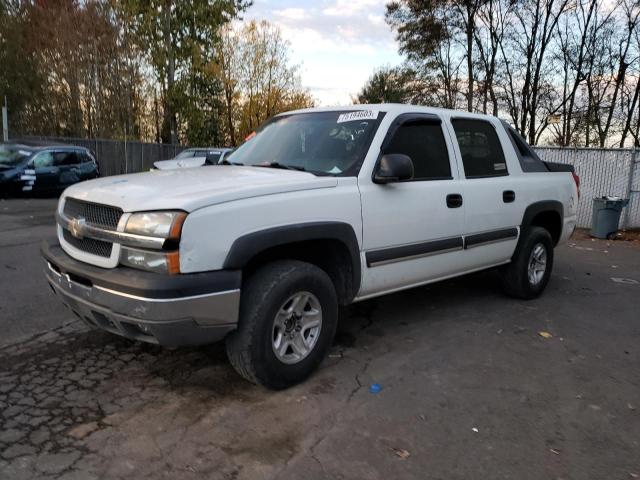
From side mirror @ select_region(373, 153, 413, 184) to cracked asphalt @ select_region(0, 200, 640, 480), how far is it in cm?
134

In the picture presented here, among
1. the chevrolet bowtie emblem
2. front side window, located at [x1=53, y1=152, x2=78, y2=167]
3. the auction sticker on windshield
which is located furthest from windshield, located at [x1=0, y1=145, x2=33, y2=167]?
the auction sticker on windshield

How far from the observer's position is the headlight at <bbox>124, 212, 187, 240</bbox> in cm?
285

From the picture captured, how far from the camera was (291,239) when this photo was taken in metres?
3.28


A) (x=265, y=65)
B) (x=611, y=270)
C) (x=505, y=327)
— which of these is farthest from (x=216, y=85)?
(x=505, y=327)

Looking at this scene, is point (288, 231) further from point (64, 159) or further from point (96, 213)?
point (64, 159)

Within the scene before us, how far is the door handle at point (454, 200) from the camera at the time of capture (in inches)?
173

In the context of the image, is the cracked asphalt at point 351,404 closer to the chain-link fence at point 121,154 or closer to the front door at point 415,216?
the front door at point 415,216

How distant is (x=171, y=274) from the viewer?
9.46 ft

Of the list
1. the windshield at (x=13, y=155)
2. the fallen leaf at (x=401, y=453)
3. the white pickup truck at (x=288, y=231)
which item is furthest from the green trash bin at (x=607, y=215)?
the windshield at (x=13, y=155)

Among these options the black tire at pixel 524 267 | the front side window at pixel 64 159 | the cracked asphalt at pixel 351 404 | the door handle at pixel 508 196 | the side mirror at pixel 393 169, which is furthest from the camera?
the front side window at pixel 64 159

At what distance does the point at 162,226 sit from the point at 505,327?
3.31 meters

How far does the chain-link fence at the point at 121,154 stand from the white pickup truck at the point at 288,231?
2027cm

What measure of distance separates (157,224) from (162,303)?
1.38 ft

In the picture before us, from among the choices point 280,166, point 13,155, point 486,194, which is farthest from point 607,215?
point 13,155
